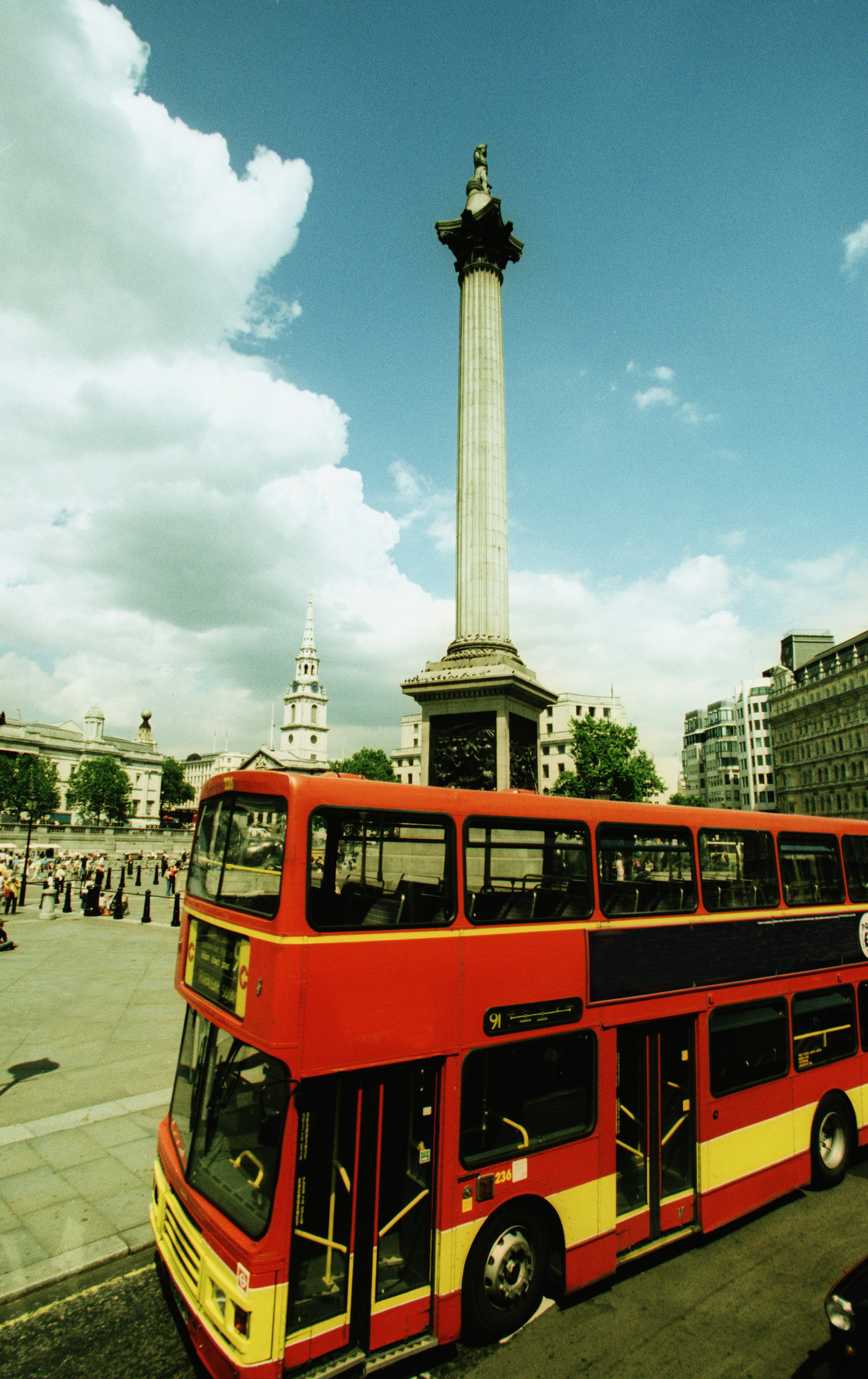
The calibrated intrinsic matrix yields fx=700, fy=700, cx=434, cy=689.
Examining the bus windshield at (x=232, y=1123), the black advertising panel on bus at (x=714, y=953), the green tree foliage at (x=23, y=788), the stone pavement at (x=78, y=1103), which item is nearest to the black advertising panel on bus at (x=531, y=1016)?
the black advertising panel on bus at (x=714, y=953)

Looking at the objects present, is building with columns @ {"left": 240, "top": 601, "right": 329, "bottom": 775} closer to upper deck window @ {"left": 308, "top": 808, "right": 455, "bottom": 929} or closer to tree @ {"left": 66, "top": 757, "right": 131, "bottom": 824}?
tree @ {"left": 66, "top": 757, "right": 131, "bottom": 824}

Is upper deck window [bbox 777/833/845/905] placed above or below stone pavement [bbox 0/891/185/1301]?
above

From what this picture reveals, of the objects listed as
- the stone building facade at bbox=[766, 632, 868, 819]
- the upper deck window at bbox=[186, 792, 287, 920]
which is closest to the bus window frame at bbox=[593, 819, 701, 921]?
the upper deck window at bbox=[186, 792, 287, 920]

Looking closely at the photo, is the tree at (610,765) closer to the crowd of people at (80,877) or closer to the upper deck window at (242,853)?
the crowd of people at (80,877)

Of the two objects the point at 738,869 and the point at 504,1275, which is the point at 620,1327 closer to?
the point at 504,1275

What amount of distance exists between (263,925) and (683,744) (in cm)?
12909

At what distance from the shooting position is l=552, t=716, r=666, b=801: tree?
49.6 metres

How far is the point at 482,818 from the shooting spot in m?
4.89

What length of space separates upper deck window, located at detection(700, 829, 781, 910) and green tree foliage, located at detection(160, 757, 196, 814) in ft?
475

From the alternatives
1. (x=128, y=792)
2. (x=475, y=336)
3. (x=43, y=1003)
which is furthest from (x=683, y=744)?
(x=43, y=1003)

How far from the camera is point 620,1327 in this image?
4.83 m

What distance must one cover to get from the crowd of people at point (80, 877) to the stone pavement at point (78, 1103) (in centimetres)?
507

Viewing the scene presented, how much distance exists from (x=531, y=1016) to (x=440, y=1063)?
0.76 meters

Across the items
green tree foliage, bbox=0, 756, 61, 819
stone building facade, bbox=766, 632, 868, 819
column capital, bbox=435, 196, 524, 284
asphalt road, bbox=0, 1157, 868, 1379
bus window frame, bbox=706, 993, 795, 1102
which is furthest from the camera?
green tree foliage, bbox=0, 756, 61, 819
